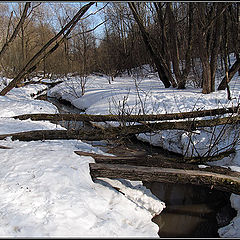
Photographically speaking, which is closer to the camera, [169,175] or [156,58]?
[169,175]

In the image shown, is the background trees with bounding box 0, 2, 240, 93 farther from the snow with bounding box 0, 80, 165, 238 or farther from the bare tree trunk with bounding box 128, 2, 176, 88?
the snow with bounding box 0, 80, 165, 238

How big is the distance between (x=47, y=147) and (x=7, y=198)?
1730mm

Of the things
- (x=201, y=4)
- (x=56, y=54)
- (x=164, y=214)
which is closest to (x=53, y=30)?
(x=56, y=54)

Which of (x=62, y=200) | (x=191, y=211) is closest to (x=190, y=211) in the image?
(x=191, y=211)

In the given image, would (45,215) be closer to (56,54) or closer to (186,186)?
(186,186)

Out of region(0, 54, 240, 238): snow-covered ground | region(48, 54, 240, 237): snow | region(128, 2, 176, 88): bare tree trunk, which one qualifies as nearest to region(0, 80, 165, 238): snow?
region(0, 54, 240, 238): snow-covered ground

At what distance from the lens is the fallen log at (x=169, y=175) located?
341 centimetres

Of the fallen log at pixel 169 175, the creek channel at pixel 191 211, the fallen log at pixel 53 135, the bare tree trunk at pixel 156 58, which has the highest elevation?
the bare tree trunk at pixel 156 58

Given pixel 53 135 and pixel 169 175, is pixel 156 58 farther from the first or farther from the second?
pixel 169 175

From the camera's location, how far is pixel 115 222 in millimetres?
2717

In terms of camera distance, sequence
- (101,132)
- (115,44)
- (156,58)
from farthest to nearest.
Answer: (115,44), (156,58), (101,132)

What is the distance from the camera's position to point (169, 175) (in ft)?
11.4

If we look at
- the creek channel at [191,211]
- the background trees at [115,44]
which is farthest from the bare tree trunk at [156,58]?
the creek channel at [191,211]

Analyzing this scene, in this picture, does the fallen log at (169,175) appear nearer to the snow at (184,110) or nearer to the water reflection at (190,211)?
the snow at (184,110)
